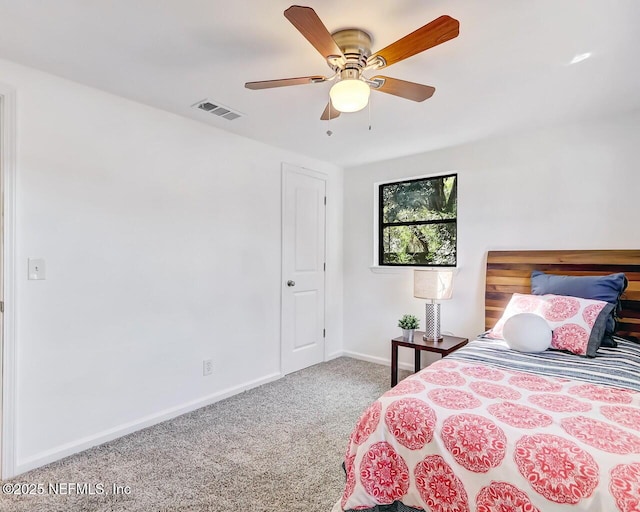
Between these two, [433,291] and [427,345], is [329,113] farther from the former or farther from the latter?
[427,345]

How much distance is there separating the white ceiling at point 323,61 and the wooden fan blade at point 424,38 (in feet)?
0.55

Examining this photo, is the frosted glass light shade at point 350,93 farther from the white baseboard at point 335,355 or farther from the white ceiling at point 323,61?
the white baseboard at point 335,355

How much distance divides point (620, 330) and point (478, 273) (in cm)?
108

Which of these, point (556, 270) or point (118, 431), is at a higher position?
point (556, 270)

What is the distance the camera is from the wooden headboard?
99.2 inches

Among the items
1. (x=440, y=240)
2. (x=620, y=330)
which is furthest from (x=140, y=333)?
(x=620, y=330)

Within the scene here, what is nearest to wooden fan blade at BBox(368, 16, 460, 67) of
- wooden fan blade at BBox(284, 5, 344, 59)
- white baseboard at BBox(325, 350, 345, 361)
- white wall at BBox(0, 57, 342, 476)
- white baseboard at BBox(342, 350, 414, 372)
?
wooden fan blade at BBox(284, 5, 344, 59)

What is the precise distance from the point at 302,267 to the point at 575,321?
7.84ft

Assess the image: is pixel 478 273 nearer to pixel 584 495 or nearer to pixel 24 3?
pixel 584 495

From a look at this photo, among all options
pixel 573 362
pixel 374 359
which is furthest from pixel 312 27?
pixel 374 359

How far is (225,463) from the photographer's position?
6.82ft

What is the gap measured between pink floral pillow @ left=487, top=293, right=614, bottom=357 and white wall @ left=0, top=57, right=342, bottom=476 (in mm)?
2282

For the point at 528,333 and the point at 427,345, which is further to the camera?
the point at 427,345

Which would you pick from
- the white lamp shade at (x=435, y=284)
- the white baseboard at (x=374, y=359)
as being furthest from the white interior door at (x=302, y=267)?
the white lamp shade at (x=435, y=284)
